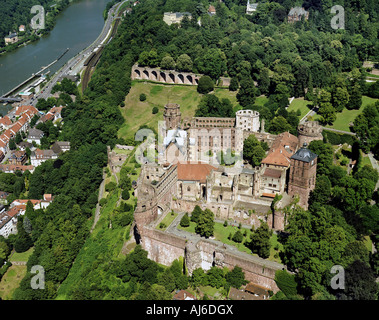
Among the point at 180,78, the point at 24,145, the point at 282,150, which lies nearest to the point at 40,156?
the point at 24,145

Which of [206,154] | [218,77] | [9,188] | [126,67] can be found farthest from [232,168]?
[126,67]

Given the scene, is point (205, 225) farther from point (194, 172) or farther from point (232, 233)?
point (194, 172)

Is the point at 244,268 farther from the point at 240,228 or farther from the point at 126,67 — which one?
the point at 126,67

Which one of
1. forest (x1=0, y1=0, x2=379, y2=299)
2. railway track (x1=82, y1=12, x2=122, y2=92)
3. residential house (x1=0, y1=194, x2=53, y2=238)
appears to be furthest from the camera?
railway track (x1=82, y1=12, x2=122, y2=92)

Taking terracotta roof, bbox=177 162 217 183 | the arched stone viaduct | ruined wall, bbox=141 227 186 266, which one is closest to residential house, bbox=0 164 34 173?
the arched stone viaduct

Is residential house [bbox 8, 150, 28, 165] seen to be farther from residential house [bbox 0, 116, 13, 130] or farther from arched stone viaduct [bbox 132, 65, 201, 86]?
arched stone viaduct [bbox 132, 65, 201, 86]

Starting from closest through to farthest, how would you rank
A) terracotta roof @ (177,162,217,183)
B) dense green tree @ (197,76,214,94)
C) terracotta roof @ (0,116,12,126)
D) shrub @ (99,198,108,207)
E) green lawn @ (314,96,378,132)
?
terracotta roof @ (177,162,217,183) → shrub @ (99,198,108,207) → green lawn @ (314,96,378,132) → dense green tree @ (197,76,214,94) → terracotta roof @ (0,116,12,126)

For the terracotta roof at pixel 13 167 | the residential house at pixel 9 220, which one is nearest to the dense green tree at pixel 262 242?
the residential house at pixel 9 220

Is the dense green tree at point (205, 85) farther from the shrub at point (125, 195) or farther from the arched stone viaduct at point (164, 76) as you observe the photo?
the shrub at point (125, 195)
